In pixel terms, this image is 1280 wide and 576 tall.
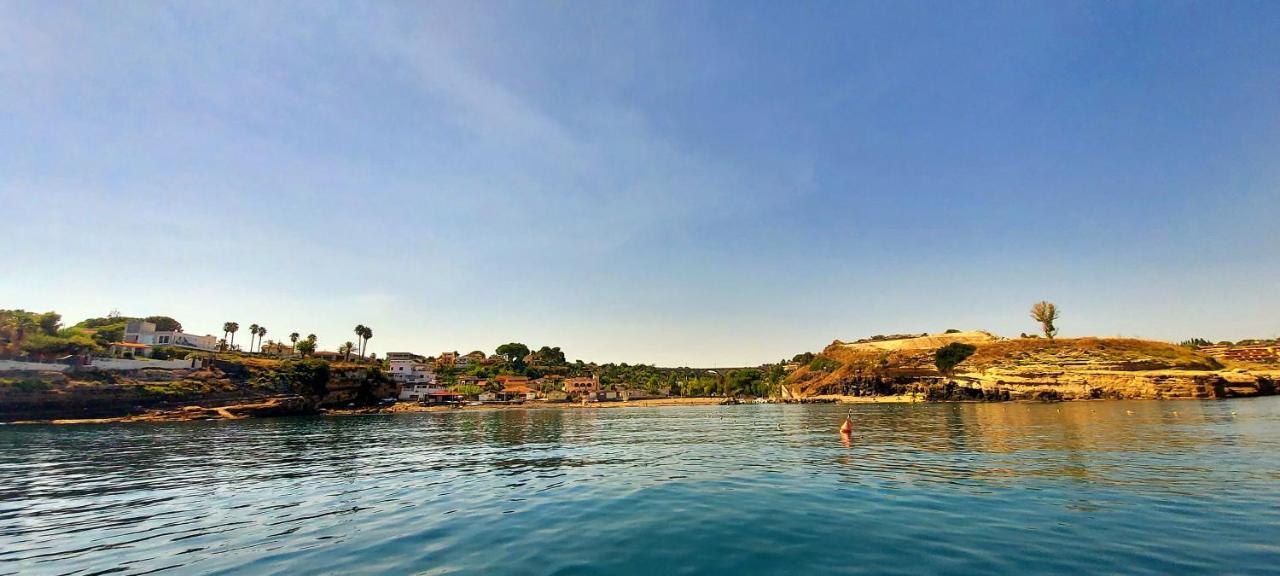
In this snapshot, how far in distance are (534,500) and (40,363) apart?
145 metres

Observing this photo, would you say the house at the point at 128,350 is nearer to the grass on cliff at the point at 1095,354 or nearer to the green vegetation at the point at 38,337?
the green vegetation at the point at 38,337

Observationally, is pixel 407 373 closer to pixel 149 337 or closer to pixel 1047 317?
pixel 149 337

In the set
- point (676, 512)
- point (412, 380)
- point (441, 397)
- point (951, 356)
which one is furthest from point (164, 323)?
point (951, 356)

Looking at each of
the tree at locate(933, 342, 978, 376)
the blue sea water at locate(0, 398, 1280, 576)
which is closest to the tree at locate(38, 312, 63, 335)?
the blue sea water at locate(0, 398, 1280, 576)

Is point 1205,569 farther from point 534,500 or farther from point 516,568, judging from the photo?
point 534,500

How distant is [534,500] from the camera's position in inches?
806

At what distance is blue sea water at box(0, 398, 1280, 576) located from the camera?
12.3 metres

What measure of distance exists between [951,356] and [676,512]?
18412cm

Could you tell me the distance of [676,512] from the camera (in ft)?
57.6

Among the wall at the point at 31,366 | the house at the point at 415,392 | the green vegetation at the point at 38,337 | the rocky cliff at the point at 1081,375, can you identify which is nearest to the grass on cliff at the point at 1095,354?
the rocky cliff at the point at 1081,375

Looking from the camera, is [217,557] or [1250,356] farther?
[1250,356]

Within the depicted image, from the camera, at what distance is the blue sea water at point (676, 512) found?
40.3 feet

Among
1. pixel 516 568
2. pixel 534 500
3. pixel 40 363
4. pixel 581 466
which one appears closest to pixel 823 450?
pixel 581 466

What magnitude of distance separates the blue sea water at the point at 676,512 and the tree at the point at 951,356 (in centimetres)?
14273
